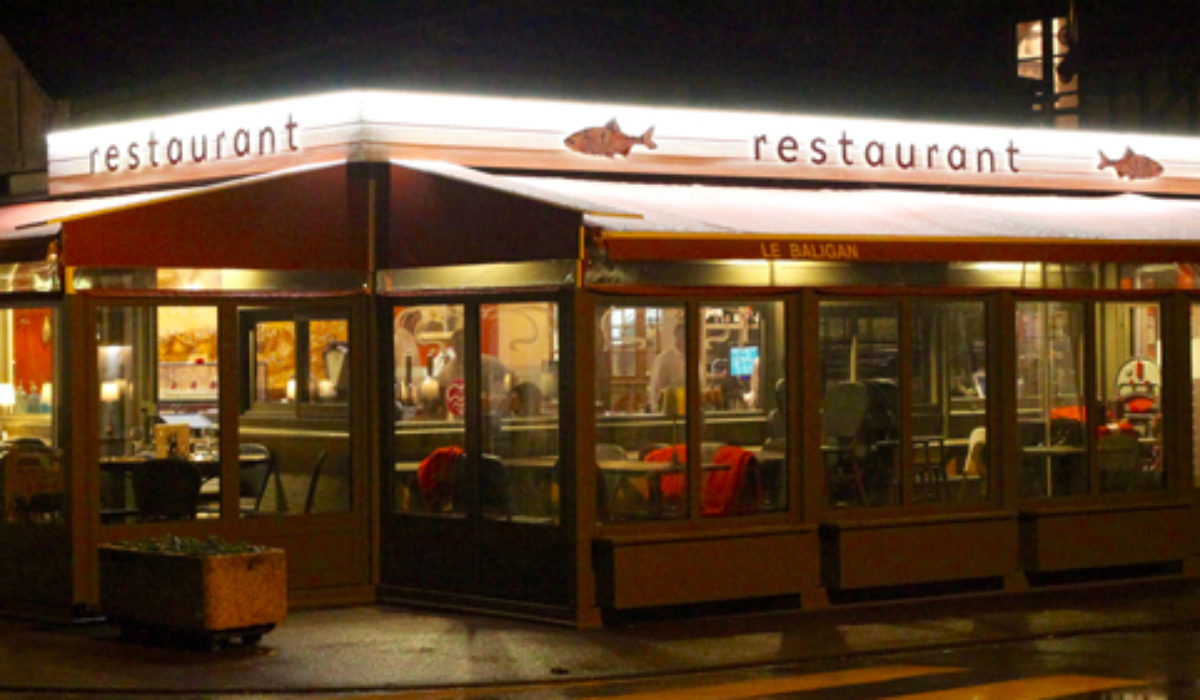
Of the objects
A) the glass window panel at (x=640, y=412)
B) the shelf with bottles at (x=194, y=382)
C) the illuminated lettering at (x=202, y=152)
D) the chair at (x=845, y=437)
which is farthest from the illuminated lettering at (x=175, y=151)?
the chair at (x=845, y=437)

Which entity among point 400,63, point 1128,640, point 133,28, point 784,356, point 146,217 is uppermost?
point 133,28

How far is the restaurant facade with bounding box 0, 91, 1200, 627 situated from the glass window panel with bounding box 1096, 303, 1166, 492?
0.07 metres

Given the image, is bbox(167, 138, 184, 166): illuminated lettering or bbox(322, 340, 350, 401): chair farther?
bbox(167, 138, 184, 166): illuminated lettering

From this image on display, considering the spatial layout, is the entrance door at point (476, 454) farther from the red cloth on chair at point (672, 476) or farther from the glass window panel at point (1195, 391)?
the glass window panel at point (1195, 391)

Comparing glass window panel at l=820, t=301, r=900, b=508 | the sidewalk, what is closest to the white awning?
glass window panel at l=820, t=301, r=900, b=508

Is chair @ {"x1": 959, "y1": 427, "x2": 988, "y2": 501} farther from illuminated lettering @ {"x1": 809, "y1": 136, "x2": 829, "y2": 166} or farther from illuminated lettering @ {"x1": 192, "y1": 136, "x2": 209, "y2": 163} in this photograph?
illuminated lettering @ {"x1": 192, "y1": 136, "x2": 209, "y2": 163}

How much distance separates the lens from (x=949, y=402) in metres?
13.7

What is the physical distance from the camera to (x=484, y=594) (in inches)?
487

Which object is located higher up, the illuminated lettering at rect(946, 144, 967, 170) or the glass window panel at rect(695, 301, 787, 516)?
Result: the illuminated lettering at rect(946, 144, 967, 170)

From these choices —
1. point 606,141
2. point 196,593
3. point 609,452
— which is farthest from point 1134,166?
point 196,593

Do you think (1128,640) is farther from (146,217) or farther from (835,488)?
(146,217)

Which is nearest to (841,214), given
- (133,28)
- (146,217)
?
(146,217)

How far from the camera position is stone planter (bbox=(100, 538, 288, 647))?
10.8 metres

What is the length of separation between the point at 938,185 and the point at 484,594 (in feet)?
18.8
